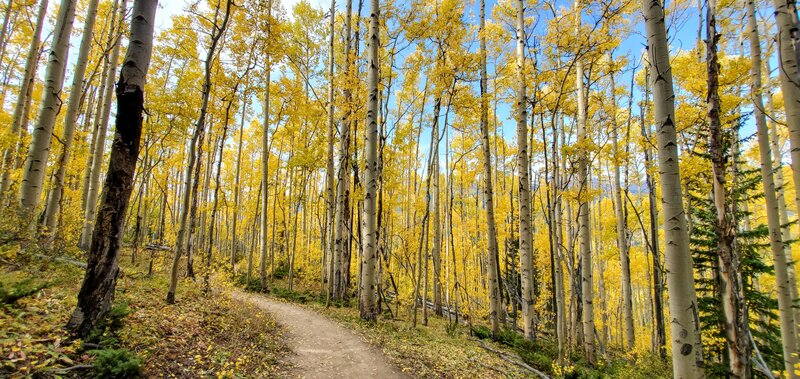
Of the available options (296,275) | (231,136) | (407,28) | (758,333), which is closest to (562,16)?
(407,28)

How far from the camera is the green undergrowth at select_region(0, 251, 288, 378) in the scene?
2.68m

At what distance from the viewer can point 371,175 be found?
7145mm

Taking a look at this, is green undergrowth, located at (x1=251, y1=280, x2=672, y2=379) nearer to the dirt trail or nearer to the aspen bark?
the dirt trail

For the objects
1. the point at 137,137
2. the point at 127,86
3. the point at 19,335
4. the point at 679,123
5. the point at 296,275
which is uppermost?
the point at 679,123

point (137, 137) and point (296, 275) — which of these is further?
point (296, 275)

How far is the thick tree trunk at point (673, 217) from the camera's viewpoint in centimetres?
248

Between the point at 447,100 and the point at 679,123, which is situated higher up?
the point at 447,100

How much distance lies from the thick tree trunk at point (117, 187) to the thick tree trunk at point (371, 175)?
14.4ft

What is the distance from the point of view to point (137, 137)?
10.9 ft

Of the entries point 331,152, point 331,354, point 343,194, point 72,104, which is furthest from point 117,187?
point 331,152

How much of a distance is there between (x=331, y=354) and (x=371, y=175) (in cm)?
372

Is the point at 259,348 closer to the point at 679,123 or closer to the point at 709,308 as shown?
the point at 679,123

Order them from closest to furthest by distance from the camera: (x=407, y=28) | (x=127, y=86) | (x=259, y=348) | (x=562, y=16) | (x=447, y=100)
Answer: (x=127, y=86) < (x=259, y=348) < (x=562, y=16) < (x=407, y=28) < (x=447, y=100)

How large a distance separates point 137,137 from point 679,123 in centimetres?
1043
